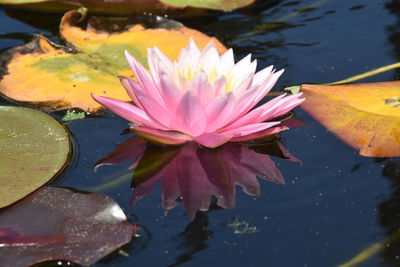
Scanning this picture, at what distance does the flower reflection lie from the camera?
1.66 meters

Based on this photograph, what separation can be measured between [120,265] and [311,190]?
501 mm

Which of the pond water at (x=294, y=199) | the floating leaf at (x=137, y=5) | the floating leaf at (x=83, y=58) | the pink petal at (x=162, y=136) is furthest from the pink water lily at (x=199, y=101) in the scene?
the floating leaf at (x=137, y=5)

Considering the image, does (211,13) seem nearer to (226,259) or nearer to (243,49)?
(243,49)

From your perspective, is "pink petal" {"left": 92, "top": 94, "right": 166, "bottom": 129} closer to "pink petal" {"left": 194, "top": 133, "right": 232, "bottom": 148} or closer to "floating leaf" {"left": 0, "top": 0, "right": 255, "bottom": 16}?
"pink petal" {"left": 194, "top": 133, "right": 232, "bottom": 148}

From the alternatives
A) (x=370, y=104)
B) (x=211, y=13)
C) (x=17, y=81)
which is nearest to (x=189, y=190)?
(x=370, y=104)

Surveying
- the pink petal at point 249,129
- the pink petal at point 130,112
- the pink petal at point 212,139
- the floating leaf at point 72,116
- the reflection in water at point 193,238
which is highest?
the pink petal at point 130,112

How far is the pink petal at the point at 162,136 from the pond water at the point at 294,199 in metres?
0.11

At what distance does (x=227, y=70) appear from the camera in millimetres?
1863

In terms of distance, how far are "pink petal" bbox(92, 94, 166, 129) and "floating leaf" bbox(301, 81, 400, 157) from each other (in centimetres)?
47

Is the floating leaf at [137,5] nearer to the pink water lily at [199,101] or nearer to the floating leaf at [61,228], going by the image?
the pink water lily at [199,101]

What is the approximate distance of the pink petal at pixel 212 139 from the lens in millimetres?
1764

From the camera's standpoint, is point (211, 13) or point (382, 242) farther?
point (211, 13)

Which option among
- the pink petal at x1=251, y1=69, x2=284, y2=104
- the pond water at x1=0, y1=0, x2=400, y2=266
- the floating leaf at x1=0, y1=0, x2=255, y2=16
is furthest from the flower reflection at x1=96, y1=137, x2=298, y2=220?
the floating leaf at x1=0, y1=0, x2=255, y2=16

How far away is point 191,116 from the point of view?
1.71 metres
